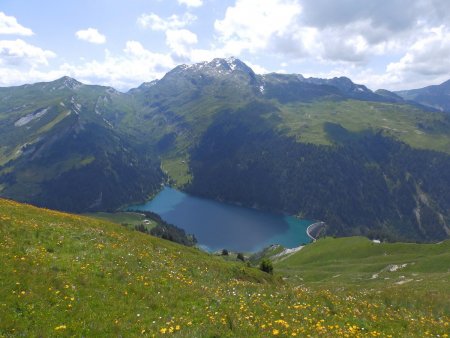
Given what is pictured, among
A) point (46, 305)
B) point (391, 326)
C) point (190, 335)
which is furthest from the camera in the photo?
point (391, 326)

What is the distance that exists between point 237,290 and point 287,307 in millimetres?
5314

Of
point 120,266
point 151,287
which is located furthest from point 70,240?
point 151,287

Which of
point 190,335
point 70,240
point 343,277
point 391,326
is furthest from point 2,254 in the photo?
point 343,277

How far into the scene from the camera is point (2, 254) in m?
23.6

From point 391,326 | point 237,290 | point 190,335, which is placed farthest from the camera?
point 237,290

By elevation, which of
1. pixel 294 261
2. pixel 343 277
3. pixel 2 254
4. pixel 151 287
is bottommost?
pixel 294 261

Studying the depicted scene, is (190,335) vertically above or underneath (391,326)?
above

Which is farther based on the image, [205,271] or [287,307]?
[205,271]

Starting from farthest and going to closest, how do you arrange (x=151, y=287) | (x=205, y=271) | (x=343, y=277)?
(x=343, y=277) < (x=205, y=271) < (x=151, y=287)

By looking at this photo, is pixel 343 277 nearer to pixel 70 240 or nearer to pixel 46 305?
pixel 70 240

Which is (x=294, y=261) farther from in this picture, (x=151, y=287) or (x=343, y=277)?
(x=151, y=287)

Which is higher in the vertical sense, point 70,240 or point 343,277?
point 70,240

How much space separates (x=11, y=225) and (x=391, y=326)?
27.0 meters

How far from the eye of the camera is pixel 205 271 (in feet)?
109
